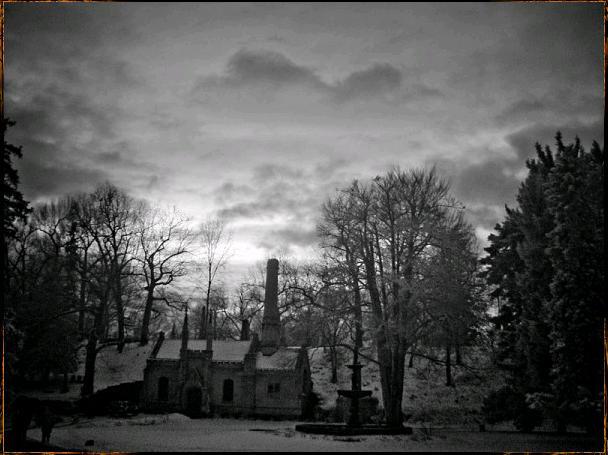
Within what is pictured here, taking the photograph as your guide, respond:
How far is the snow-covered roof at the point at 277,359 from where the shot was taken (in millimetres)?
35312

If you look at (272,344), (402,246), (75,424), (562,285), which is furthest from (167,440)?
(272,344)

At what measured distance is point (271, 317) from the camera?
3962 centimetres

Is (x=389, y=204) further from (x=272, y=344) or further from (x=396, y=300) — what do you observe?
(x=272, y=344)

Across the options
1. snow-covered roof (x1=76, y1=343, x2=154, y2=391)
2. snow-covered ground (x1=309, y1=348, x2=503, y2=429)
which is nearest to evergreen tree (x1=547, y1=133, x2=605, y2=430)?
snow-covered ground (x1=309, y1=348, x2=503, y2=429)

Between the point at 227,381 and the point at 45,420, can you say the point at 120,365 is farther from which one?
the point at 45,420

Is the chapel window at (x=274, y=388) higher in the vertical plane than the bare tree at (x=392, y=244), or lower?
lower

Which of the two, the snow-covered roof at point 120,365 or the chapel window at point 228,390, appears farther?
the snow-covered roof at point 120,365

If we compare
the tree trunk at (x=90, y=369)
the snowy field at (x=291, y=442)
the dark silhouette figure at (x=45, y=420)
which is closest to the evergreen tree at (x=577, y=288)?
the snowy field at (x=291, y=442)

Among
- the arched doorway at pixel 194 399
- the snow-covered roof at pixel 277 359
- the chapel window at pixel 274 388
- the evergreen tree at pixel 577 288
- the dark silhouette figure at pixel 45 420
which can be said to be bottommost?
the arched doorway at pixel 194 399

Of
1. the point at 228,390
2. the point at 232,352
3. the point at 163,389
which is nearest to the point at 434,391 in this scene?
the point at 228,390

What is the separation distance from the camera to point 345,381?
1481 inches

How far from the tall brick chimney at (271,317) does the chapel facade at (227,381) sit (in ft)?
2.28

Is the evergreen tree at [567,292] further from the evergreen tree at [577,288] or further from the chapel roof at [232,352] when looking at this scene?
the chapel roof at [232,352]

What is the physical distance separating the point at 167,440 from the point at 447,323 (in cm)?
1244
